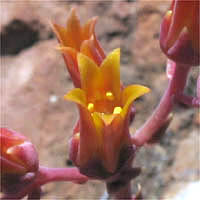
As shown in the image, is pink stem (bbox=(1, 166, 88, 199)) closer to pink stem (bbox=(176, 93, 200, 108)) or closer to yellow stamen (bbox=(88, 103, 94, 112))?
yellow stamen (bbox=(88, 103, 94, 112))

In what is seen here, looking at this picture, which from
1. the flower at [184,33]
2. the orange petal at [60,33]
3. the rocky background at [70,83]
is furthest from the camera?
the rocky background at [70,83]

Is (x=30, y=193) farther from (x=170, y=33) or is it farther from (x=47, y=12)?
(x=47, y=12)

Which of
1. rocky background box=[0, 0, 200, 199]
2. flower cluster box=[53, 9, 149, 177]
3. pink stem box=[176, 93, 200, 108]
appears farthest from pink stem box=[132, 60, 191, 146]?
rocky background box=[0, 0, 200, 199]

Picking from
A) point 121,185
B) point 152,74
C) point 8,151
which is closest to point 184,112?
point 152,74

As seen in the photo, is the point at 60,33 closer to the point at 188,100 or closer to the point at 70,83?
the point at 188,100

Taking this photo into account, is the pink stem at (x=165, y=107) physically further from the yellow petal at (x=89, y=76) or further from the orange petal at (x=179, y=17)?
the yellow petal at (x=89, y=76)

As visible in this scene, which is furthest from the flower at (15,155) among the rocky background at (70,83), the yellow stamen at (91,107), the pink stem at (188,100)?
the rocky background at (70,83)

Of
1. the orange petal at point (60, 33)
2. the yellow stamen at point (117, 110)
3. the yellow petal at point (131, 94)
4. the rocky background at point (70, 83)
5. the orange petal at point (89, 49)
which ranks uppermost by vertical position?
the orange petal at point (60, 33)

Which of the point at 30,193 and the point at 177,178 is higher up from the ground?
the point at 30,193
